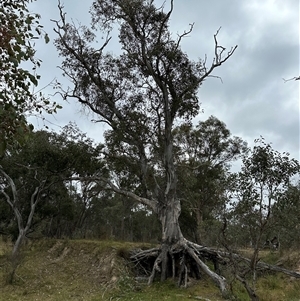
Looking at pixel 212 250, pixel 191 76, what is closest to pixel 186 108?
pixel 191 76

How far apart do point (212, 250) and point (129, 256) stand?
4.32 metres

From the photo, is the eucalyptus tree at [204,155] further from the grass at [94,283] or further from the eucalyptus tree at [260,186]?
the eucalyptus tree at [260,186]

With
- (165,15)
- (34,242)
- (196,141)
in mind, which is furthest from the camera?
(196,141)

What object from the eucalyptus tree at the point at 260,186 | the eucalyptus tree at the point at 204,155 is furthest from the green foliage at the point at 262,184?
the eucalyptus tree at the point at 204,155

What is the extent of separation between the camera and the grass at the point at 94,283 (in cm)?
1193

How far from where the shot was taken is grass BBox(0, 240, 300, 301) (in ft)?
39.1

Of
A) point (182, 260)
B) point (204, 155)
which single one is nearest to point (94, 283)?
point (182, 260)

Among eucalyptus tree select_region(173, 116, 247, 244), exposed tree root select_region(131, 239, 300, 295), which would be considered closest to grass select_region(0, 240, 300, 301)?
exposed tree root select_region(131, 239, 300, 295)

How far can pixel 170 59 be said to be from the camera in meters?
15.5

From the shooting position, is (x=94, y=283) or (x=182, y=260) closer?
(x=182, y=260)

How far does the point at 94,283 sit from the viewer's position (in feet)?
47.5

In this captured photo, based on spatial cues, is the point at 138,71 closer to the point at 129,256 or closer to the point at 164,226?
the point at 164,226

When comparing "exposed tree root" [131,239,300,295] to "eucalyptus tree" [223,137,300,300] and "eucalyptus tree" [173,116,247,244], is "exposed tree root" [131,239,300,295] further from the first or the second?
"eucalyptus tree" [173,116,247,244]

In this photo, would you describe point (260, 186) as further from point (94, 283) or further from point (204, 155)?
point (204, 155)
